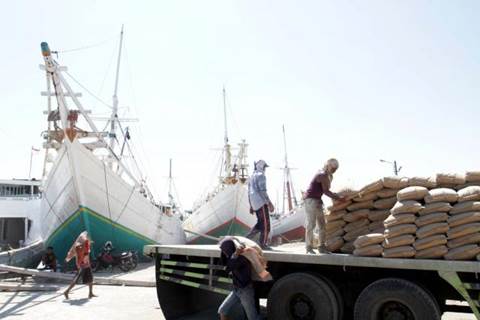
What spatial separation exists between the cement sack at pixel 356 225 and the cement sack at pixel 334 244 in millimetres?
160

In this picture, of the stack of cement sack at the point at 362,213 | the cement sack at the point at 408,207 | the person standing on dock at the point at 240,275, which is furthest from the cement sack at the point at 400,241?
the person standing on dock at the point at 240,275

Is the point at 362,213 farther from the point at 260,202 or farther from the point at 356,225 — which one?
the point at 260,202

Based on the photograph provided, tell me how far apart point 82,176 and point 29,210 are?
18896mm

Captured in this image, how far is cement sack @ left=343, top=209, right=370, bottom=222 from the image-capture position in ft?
19.1

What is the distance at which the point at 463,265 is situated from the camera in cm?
471

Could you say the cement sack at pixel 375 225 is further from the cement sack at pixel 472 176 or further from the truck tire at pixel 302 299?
the cement sack at pixel 472 176

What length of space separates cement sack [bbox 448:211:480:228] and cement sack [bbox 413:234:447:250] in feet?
0.60

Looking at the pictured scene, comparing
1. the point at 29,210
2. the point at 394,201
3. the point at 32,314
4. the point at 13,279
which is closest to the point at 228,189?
the point at 29,210

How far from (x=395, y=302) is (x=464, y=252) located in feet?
3.21

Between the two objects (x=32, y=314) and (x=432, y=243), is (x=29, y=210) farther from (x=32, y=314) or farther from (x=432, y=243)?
(x=432, y=243)

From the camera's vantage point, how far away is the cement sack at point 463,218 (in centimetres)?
489

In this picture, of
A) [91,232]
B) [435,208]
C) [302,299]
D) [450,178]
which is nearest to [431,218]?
[435,208]

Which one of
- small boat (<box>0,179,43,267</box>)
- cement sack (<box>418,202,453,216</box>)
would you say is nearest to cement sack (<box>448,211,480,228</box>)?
cement sack (<box>418,202,453,216</box>)

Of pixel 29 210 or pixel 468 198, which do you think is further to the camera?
pixel 29 210
